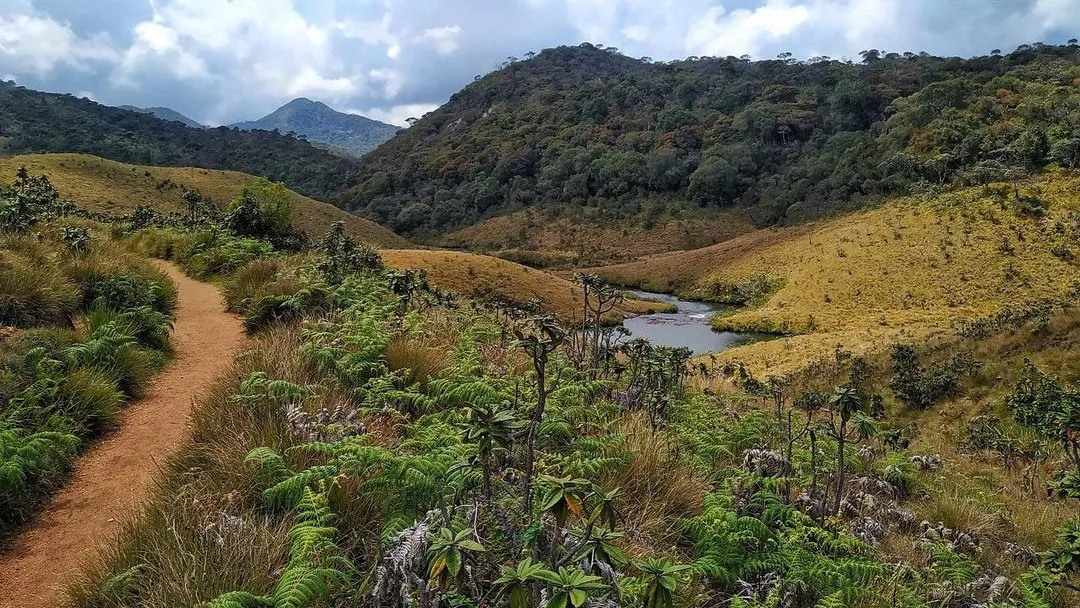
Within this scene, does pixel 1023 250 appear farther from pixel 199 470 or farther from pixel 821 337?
pixel 199 470

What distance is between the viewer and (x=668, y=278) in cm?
5347

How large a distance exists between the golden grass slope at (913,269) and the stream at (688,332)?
2033mm

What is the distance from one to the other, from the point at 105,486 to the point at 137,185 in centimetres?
6958

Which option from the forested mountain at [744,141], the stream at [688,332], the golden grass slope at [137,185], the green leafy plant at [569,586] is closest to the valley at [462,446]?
the green leafy plant at [569,586]

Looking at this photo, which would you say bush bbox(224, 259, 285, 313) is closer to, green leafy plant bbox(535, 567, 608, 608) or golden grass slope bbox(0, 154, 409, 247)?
green leafy plant bbox(535, 567, 608, 608)

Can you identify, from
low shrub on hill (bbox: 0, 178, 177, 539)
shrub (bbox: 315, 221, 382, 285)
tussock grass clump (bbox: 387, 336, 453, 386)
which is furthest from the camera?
shrub (bbox: 315, 221, 382, 285)

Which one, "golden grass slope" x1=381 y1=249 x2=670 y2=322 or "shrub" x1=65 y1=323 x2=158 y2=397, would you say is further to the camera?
"golden grass slope" x1=381 y1=249 x2=670 y2=322

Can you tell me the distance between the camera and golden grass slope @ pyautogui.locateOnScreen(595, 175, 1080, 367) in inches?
1180

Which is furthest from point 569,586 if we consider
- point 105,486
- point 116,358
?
point 116,358

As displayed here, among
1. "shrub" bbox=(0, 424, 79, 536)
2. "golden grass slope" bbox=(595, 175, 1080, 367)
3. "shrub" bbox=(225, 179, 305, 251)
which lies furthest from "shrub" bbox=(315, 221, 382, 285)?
"golden grass slope" bbox=(595, 175, 1080, 367)

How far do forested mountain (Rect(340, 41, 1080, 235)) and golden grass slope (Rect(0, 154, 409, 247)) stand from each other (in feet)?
71.9

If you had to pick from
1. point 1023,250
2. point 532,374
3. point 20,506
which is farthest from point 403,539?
point 1023,250

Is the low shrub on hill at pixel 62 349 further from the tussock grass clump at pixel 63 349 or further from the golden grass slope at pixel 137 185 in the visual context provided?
the golden grass slope at pixel 137 185

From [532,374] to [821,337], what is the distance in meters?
26.9
